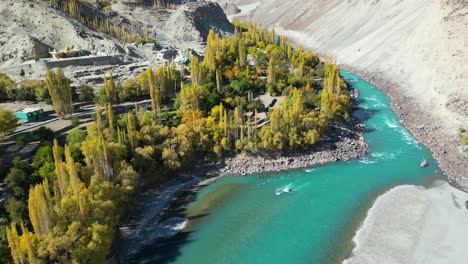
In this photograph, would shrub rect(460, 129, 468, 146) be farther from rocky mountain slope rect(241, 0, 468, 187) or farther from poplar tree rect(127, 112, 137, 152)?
poplar tree rect(127, 112, 137, 152)

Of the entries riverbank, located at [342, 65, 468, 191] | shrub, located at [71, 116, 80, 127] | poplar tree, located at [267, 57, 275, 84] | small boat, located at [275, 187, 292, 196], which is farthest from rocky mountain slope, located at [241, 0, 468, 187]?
shrub, located at [71, 116, 80, 127]

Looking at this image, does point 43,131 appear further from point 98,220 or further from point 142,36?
point 142,36

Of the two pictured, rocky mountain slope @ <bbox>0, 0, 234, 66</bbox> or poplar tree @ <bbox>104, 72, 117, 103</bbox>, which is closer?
poplar tree @ <bbox>104, 72, 117, 103</bbox>

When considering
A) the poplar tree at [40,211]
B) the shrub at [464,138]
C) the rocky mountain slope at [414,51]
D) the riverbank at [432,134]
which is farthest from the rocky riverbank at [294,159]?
the poplar tree at [40,211]

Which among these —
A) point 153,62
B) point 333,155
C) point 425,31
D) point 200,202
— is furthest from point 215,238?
point 425,31

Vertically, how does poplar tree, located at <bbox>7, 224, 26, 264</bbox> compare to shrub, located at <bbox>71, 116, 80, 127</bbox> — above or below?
below

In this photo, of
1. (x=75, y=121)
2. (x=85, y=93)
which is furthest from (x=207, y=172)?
(x=85, y=93)

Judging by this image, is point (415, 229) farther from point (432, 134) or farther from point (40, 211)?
point (40, 211)
